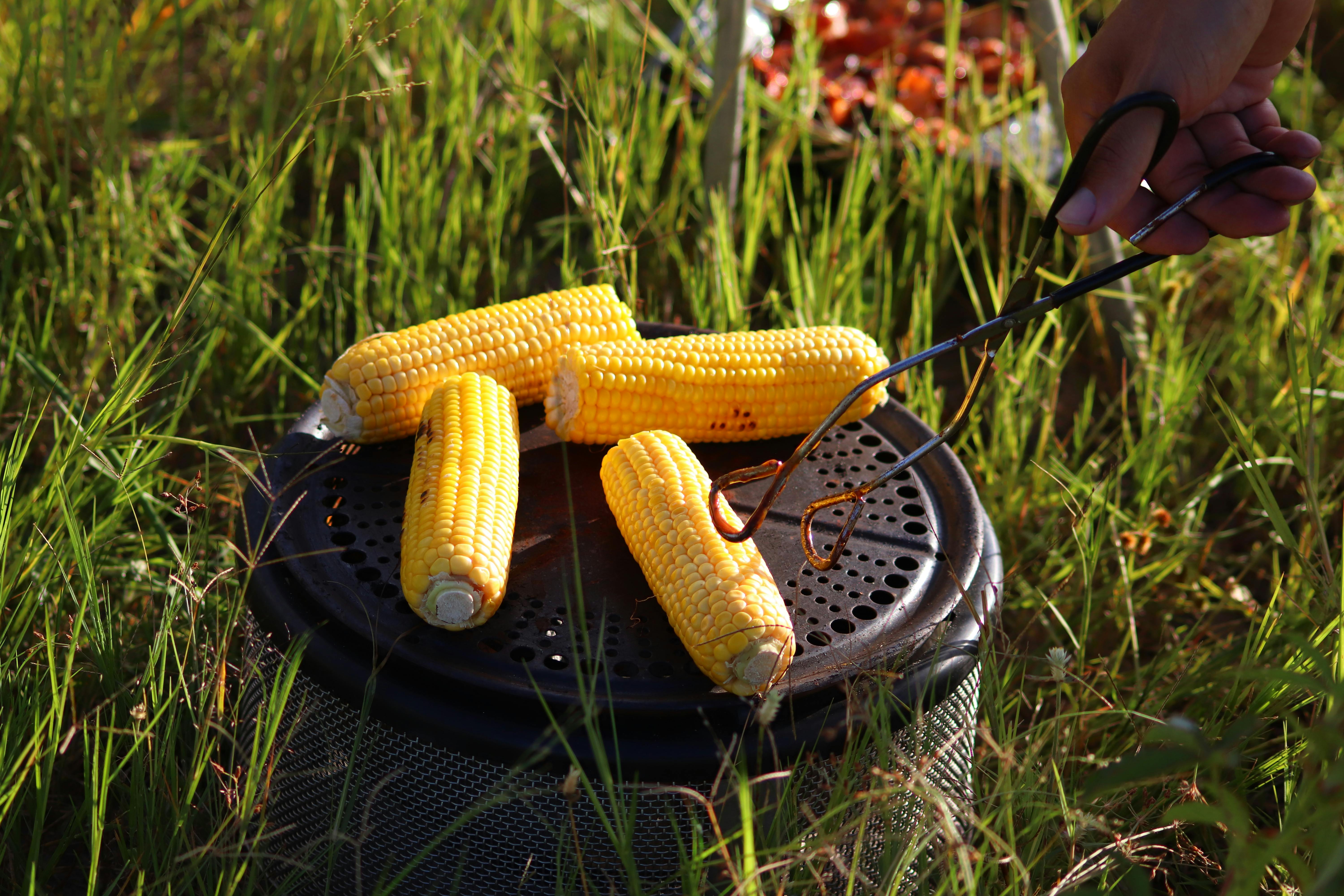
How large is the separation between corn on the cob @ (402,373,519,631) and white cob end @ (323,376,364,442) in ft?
0.34

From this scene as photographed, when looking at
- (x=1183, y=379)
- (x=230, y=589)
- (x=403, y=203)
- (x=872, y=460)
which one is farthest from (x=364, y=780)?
(x=1183, y=379)

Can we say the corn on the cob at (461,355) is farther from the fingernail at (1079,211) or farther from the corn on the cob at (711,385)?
the fingernail at (1079,211)

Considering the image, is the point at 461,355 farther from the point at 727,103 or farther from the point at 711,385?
the point at 727,103

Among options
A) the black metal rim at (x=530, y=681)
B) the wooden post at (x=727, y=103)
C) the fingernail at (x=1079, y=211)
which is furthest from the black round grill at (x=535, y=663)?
the wooden post at (x=727, y=103)

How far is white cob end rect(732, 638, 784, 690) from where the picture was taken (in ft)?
4.38

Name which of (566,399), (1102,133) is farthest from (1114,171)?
(566,399)

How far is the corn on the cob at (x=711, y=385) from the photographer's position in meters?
1.76

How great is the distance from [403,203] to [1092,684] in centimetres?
207

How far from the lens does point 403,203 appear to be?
2855 millimetres

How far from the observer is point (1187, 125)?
1.81m

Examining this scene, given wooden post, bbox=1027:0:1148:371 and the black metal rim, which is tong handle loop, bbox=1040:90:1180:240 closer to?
the black metal rim

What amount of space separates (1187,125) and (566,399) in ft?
3.80

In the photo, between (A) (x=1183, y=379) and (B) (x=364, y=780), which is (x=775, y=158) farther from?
(B) (x=364, y=780)

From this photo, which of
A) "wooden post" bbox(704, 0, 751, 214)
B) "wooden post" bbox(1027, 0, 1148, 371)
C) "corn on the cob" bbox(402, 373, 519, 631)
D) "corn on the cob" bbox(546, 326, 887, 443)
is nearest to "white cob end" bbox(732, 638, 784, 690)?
"corn on the cob" bbox(402, 373, 519, 631)
